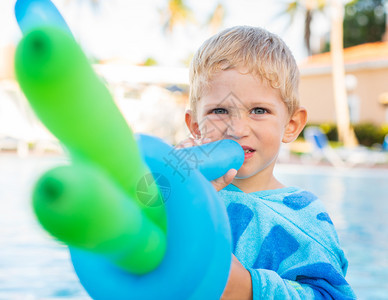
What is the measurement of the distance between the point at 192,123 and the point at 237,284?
2.57 feet

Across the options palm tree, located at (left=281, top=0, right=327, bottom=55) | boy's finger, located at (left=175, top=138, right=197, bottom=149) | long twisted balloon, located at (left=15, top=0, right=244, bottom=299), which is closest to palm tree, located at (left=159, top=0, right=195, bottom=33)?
palm tree, located at (left=281, top=0, right=327, bottom=55)

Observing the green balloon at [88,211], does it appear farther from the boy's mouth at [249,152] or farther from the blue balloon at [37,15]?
the boy's mouth at [249,152]

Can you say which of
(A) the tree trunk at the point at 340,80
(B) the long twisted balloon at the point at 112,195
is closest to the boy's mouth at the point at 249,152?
(B) the long twisted balloon at the point at 112,195

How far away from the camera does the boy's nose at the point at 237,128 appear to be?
154 centimetres

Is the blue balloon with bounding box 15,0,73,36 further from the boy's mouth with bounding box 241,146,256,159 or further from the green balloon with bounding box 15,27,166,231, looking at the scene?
the boy's mouth with bounding box 241,146,256,159

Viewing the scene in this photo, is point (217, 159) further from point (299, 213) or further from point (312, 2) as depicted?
point (312, 2)

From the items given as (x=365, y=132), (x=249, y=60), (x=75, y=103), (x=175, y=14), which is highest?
(x=75, y=103)

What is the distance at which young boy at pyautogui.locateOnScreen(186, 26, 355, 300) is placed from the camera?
1.50 meters

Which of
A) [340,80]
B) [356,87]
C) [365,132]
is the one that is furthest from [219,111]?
[356,87]

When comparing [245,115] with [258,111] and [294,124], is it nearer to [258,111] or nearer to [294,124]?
[258,111]

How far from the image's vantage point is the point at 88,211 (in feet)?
2.08

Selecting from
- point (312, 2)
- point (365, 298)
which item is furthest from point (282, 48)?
point (312, 2)

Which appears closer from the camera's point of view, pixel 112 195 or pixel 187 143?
pixel 112 195

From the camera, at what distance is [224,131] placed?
154 centimetres
